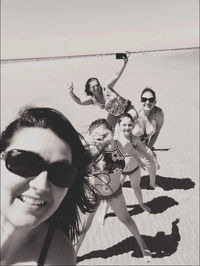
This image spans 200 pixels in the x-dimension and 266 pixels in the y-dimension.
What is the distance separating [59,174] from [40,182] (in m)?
0.08

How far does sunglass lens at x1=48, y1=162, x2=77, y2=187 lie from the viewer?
1490mm

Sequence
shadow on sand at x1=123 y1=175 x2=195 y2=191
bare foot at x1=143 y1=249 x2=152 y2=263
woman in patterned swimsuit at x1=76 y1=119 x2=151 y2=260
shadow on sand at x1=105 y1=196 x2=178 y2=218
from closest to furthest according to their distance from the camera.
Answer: woman in patterned swimsuit at x1=76 y1=119 x2=151 y2=260, bare foot at x1=143 y1=249 x2=152 y2=263, shadow on sand at x1=105 y1=196 x2=178 y2=218, shadow on sand at x1=123 y1=175 x2=195 y2=191

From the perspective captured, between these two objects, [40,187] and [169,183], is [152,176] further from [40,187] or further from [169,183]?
[40,187]

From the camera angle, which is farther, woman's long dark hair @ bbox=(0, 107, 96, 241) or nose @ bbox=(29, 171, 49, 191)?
woman's long dark hair @ bbox=(0, 107, 96, 241)

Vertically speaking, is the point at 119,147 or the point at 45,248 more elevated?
the point at 119,147

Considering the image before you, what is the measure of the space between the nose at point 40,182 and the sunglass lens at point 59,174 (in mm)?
24

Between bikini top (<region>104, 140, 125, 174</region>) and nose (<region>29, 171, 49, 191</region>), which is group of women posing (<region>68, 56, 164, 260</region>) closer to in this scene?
bikini top (<region>104, 140, 125, 174</region>)

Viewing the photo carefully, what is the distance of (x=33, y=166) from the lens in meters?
1.44

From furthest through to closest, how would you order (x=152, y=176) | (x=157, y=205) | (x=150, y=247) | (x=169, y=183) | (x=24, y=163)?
1. (x=169, y=183)
2. (x=152, y=176)
3. (x=157, y=205)
4. (x=150, y=247)
5. (x=24, y=163)

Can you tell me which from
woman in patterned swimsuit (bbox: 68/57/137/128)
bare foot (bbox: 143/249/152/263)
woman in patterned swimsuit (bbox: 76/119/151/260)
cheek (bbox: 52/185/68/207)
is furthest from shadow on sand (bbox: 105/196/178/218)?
cheek (bbox: 52/185/68/207)

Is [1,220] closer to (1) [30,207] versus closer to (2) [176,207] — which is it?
(1) [30,207]

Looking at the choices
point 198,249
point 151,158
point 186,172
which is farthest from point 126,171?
point 186,172

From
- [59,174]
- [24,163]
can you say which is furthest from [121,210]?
[24,163]

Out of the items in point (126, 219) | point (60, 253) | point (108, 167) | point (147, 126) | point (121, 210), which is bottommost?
point (126, 219)
